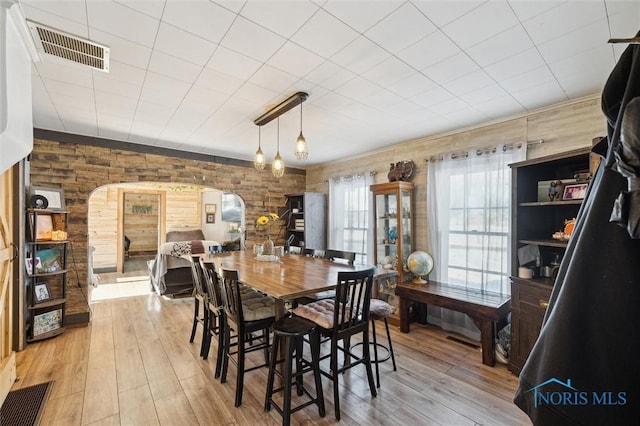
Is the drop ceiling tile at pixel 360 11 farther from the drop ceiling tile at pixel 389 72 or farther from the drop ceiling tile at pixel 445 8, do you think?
the drop ceiling tile at pixel 389 72

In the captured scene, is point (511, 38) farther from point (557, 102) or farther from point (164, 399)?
point (164, 399)

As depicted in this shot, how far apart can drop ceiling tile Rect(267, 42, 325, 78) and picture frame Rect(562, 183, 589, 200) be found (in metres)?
2.38

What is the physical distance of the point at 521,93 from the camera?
261 centimetres

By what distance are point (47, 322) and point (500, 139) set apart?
5.75 metres

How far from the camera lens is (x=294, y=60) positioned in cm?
206

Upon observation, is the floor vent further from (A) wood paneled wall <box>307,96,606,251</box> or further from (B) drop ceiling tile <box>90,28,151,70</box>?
(B) drop ceiling tile <box>90,28,151,70</box>

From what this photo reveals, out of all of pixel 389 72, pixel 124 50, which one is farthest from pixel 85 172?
pixel 389 72

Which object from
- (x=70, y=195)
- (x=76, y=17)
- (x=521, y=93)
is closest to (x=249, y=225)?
(x=70, y=195)

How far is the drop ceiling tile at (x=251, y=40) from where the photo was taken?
1.72 m

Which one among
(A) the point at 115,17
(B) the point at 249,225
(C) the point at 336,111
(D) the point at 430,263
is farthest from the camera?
(B) the point at 249,225

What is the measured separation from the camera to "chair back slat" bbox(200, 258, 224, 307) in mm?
2479

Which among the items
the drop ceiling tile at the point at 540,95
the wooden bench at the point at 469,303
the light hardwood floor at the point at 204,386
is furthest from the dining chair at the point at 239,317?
the drop ceiling tile at the point at 540,95

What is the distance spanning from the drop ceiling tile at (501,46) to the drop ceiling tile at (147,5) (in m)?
1.94

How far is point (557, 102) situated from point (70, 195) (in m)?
5.85
